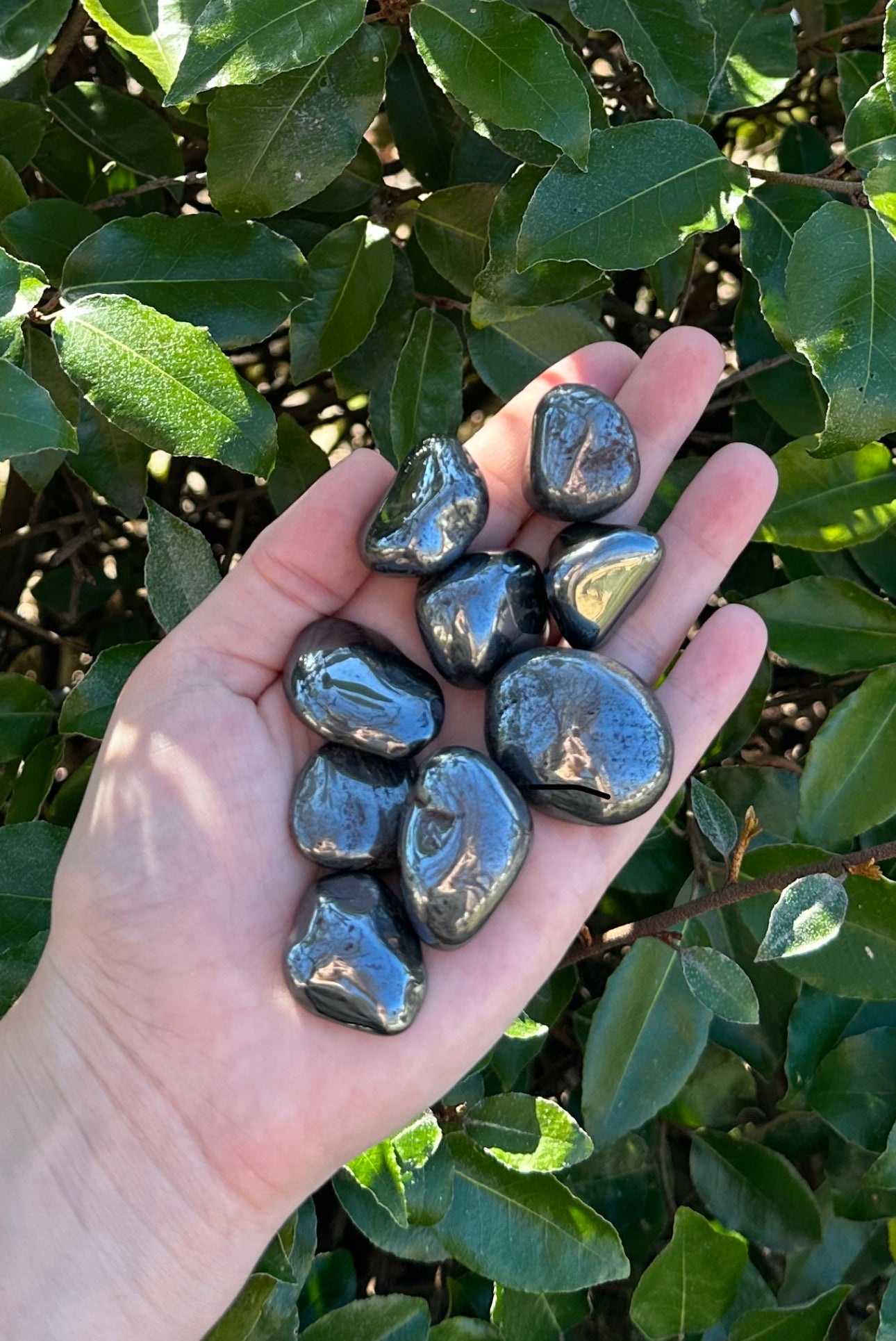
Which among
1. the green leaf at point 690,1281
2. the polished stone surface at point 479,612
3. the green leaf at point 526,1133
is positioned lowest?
the green leaf at point 690,1281

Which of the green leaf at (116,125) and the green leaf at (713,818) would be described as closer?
the green leaf at (713,818)

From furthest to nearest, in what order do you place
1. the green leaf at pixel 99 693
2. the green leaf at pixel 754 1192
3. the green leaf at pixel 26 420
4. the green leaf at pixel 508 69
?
1. the green leaf at pixel 754 1192
2. the green leaf at pixel 99 693
3. the green leaf at pixel 508 69
4. the green leaf at pixel 26 420

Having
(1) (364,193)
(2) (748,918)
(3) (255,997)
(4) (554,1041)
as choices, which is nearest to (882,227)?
(1) (364,193)

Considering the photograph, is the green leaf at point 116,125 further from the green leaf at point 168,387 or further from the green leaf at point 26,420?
the green leaf at point 26,420

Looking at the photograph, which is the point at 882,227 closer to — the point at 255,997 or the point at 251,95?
the point at 251,95

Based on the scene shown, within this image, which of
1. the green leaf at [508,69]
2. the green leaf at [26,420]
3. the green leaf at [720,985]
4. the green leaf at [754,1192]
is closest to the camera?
the green leaf at [26,420]

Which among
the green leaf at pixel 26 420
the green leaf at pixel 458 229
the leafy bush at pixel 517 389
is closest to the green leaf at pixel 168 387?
the leafy bush at pixel 517 389

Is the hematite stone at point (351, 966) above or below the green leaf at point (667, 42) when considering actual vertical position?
below
